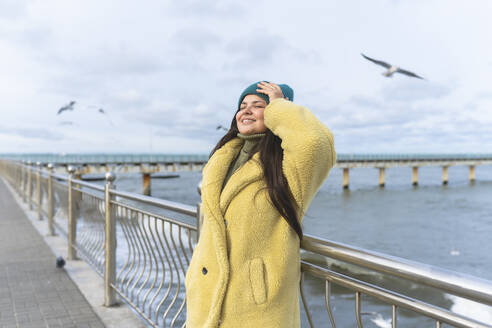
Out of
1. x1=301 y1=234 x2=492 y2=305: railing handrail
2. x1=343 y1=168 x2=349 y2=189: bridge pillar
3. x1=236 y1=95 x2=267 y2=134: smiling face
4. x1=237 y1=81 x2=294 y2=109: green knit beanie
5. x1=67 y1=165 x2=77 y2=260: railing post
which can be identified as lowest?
x1=343 y1=168 x2=349 y2=189: bridge pillar

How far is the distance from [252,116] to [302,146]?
373mm

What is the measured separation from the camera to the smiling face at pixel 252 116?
1689 mm

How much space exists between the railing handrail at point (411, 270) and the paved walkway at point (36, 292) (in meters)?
2.59

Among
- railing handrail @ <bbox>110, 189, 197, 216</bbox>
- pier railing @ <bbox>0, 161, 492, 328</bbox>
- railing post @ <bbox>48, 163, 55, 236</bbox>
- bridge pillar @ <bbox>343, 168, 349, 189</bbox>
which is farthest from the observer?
bridge pillar @ <bbox>343, 168, 349, 189</bbox>

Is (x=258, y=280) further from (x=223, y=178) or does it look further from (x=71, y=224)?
(x=71, y=224)

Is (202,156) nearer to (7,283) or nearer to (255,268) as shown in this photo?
(7,283)

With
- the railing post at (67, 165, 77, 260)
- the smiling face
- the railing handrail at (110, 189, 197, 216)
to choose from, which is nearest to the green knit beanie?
the smiling face

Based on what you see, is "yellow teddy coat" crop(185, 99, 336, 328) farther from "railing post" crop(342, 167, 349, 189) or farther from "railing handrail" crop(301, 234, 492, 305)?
"railing post" crop(342, 167, 349, 189)

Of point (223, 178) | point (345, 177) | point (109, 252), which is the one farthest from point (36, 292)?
point (345, 177)

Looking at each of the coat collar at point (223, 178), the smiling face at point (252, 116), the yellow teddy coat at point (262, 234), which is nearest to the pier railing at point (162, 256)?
the yellow teddy coat at point (262, 234)

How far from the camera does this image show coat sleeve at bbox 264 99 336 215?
1406 millimetres

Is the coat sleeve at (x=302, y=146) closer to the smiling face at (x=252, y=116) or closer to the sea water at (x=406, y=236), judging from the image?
the smiling face at (x=252, y=116)

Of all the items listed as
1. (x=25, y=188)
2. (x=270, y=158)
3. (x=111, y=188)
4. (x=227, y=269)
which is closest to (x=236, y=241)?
(x=227, y=269)

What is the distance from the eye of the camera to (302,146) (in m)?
1.40
